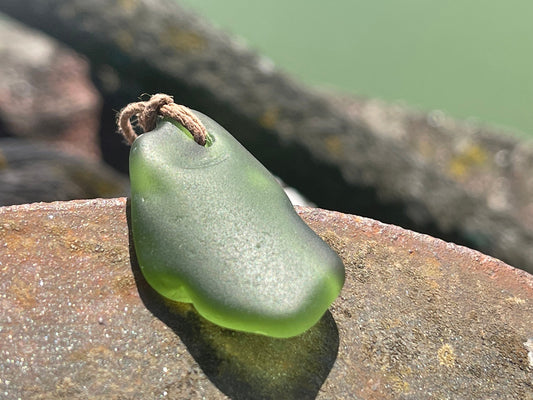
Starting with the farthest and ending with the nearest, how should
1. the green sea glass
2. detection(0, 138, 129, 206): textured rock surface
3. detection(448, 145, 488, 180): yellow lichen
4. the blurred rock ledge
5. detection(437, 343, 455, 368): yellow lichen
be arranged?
detection(448, 145, 488, 180): yellow lichen
the blurred rock ledge
detection(0, 138, 129, 206): textured rock surface
detection(437, 343, 455, 368): yellow lichen
the green sea glass

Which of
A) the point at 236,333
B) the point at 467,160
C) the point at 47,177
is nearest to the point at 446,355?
the point at 236,333

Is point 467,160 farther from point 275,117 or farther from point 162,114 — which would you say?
point 162,114

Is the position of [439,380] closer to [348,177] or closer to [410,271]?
[410,271]

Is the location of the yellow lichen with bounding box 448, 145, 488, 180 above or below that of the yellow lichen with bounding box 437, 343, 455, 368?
below

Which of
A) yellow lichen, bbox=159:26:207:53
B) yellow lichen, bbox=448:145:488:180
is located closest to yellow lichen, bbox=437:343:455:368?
yellow lichen, bbox=159:26:207:53

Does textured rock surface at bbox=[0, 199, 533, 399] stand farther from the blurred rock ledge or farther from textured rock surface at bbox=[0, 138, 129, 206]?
the blurred rock ledge

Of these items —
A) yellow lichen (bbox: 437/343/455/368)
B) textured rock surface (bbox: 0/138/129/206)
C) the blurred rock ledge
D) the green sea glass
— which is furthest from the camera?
the blurred rock ledge

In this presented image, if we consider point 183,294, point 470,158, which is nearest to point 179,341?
point 183,294
